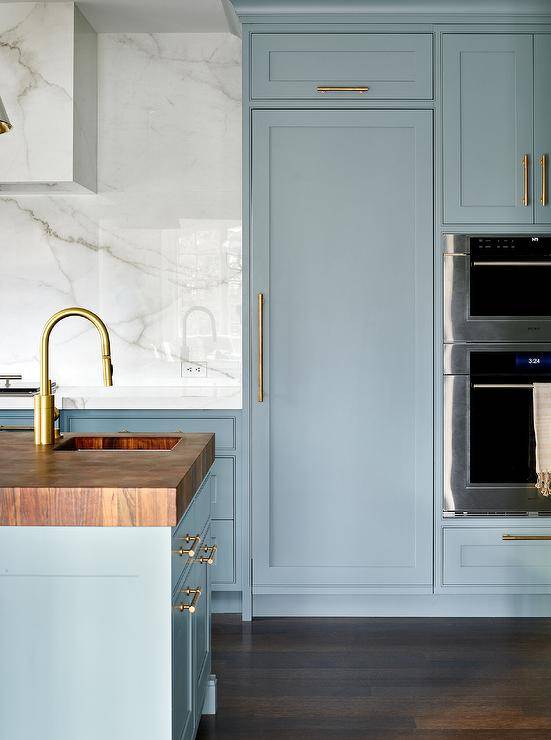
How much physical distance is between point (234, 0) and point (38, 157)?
39.1 inches

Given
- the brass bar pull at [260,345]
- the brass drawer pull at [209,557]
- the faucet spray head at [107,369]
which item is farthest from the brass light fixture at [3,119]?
the brass bar pull at [260,345]

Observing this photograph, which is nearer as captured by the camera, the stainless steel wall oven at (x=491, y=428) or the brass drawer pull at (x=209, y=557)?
the brass drawer pull at (x=209, y=557)

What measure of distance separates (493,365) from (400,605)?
3.49 ft

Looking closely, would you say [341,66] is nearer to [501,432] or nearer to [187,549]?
[501,432]

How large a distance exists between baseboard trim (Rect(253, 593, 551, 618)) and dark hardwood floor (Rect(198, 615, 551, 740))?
48 millimetres

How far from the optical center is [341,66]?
2955 millimetres

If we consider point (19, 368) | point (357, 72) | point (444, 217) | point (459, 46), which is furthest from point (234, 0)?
point (19, 368)

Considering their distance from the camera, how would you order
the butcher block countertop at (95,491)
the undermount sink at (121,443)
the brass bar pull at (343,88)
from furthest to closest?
the brass bar pull at (343,88), the undermount sink at (121,443), the butcher block countertop at (95,491)

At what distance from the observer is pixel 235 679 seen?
2.44 meters

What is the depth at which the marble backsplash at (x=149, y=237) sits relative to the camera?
3.24 meters

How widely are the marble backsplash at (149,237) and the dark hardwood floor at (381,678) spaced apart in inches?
46.0

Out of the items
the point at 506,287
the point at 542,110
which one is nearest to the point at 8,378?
the point at 506,287

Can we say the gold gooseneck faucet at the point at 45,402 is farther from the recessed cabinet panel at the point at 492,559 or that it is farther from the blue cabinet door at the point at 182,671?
the recessed cabinet panel at the point at 492,559

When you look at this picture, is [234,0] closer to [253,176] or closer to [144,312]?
[253,176]
